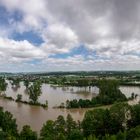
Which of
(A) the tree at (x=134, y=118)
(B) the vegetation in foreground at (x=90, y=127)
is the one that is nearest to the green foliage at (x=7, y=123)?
(B) the vegetation in foreground at (x=90, y=127)

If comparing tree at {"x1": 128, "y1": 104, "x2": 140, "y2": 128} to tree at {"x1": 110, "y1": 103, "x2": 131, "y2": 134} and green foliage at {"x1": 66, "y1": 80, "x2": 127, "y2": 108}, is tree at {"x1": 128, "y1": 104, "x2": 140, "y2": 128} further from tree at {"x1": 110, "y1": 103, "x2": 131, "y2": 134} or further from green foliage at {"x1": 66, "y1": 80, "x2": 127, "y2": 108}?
green foliage at {"x1": 66, "y1": 80, "x2": 127, "y2": 108}

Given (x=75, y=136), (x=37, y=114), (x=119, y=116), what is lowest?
(x=37, y=114)

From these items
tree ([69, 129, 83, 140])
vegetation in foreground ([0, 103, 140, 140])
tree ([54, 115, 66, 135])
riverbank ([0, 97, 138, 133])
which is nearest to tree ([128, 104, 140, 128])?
vegetation in foreground ([0, 103, 140, 140])

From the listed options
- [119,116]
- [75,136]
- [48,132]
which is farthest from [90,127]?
[48,132]

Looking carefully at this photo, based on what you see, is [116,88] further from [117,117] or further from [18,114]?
[117,117]

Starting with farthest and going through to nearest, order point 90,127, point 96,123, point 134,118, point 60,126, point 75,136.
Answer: point 134,118
point 96,123
point 90,127
point 60,126
point 75,136

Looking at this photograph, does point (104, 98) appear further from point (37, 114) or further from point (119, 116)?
point (119, 116)

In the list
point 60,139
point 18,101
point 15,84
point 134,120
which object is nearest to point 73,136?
point 60,139

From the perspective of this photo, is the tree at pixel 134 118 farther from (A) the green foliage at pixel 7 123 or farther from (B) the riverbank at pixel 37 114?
(A) the green foliage at pixel 7 123
